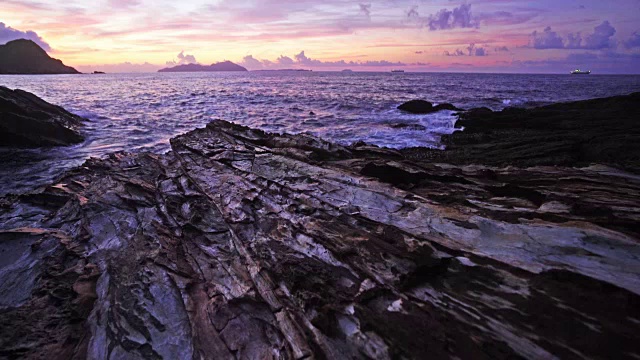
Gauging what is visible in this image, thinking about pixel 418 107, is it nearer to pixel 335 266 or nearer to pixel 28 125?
pixel 28 125

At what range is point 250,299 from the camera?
15.4 feet

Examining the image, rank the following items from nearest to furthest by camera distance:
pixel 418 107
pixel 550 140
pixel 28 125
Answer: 1. pixel 550 140
2. pixel 28 125
3. pixel 418 107

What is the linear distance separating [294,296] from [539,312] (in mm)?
3023

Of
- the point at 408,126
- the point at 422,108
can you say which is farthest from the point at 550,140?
the point at 422,108

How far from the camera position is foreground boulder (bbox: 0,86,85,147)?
17.1 meters

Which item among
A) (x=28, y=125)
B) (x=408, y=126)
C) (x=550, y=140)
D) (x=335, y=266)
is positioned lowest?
A: (x=408, y=126)

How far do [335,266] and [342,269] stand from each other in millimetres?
145

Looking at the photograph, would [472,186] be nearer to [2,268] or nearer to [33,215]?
[2,268]

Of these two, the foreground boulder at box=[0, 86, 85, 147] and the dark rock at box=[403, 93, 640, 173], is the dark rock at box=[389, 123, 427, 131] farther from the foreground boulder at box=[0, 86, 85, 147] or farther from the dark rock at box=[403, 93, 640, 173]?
the foreground boulder at box=[0, 86, 85, 147]

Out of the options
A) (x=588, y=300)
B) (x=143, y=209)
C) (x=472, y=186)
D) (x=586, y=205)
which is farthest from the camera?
(x=143, y=209)

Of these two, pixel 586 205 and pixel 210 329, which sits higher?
pixel 586 205

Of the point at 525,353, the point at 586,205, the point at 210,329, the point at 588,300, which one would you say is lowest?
the point at 210,329

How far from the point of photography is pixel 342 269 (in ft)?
16.1

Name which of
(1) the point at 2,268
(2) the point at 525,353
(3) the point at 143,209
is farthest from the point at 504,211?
(1) the point at 2,268
